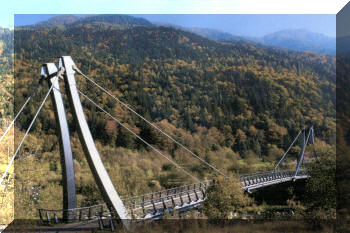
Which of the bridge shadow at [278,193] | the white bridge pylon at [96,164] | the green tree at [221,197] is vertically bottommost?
the bridge shadow at [278,193]

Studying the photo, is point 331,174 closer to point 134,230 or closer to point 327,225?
point 327,225

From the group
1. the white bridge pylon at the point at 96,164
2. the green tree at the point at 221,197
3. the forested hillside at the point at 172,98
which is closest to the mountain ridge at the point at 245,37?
the forested hillside at the point at 172,98

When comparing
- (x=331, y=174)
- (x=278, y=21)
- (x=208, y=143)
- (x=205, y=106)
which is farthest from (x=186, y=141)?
(x=331, y=174)

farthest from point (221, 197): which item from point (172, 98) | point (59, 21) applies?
point (59, 21)

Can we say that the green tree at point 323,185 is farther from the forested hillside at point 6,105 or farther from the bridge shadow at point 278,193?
the forested hillside at point 6,105

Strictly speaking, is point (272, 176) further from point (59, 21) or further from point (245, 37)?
point (59, 21)
